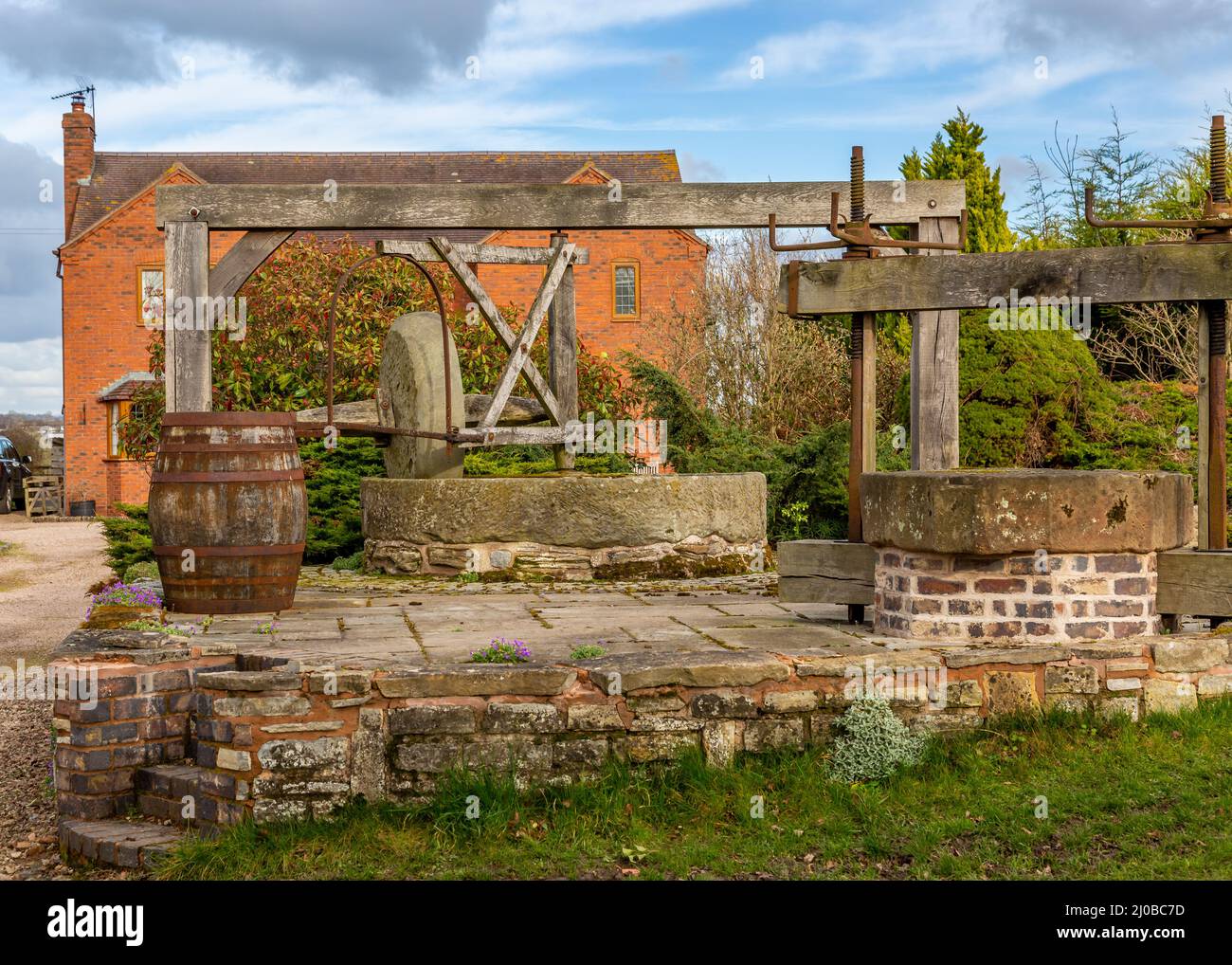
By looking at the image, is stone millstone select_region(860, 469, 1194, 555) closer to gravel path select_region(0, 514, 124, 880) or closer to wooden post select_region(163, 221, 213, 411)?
gravel path select_region(0, 514, 124, 880)

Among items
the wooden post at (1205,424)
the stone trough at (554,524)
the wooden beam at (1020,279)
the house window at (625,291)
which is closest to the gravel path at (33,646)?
the stone trough at (554,524)

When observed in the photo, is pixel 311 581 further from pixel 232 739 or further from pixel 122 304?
pixel 122 304

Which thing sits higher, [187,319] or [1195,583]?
[187,319]

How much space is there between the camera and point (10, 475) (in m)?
25.8

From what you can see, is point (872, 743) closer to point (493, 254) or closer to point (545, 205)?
point (545, 205)

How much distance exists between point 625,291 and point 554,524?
17.5 meters

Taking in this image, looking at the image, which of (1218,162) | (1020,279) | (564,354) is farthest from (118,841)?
(564,354)

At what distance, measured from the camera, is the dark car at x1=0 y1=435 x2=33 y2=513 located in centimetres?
2525

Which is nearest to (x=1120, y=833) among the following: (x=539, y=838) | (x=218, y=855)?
(x=539, y=838)

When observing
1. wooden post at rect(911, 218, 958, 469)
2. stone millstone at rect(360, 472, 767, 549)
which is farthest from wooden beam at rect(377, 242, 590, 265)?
wooden post at rect(911, 218, 958, 469)

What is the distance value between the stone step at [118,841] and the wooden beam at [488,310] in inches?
180

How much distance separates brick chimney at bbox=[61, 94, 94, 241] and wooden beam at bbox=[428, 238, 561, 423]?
19970mm

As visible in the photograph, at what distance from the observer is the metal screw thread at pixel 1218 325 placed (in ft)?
18.5

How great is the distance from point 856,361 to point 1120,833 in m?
2.61
